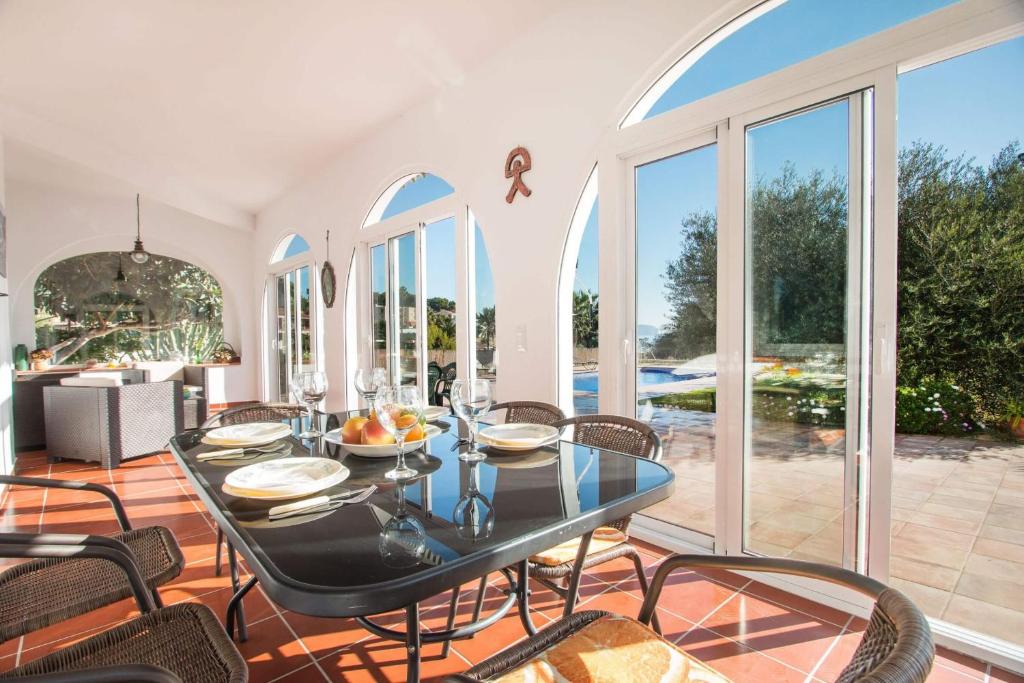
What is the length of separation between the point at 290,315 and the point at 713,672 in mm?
7337

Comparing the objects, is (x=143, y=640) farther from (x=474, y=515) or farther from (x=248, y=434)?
(x=474, y=515)

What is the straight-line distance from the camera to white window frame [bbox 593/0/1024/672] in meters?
1.74

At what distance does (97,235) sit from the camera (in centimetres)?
693

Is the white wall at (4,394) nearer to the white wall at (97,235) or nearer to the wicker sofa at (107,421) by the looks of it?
the wicker sofa at (107,421)

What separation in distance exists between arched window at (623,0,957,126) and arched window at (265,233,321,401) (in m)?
4.82

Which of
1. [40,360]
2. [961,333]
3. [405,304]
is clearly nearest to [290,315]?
[40,360]

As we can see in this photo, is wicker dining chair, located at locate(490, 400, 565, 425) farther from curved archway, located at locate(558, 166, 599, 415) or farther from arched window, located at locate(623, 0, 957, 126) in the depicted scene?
arched window, located at locate(623, 0, 957, 126)

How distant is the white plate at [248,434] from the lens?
1604 millimetres

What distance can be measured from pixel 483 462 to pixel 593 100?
2257 millimetres

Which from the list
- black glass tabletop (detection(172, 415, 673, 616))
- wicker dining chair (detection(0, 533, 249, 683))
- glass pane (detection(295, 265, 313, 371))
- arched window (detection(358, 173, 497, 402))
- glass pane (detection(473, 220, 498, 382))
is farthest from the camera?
glass pane (detection(295, 265, 313, 371))

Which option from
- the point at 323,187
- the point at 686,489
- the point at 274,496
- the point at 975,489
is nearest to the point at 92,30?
the point at 323,187

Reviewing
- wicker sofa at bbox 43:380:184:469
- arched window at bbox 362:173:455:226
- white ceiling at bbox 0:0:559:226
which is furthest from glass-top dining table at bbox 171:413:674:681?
wicker sofa at bbox 43:380:184:469

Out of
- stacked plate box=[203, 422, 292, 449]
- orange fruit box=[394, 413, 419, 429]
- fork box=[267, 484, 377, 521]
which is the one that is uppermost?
orange fruit box=[394, 413, 419, 429]

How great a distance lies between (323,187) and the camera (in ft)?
19.1
